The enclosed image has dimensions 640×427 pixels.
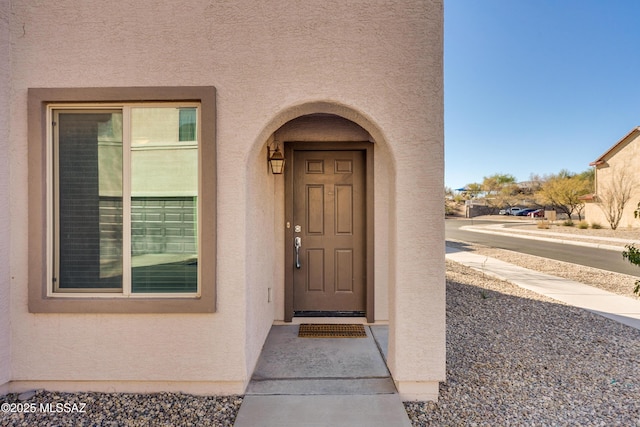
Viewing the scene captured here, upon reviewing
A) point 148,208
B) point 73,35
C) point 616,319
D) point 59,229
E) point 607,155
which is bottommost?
point 616,319

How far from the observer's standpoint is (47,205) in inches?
119

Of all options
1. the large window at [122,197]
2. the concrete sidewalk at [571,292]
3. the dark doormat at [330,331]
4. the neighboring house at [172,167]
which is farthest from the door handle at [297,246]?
the concrete sidewalk at [571,292]

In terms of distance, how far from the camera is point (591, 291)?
6828 millimetres

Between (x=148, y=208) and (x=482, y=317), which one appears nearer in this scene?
(x=148, y=208)

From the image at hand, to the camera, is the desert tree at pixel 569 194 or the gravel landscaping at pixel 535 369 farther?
the desert tree at pixel 569 194

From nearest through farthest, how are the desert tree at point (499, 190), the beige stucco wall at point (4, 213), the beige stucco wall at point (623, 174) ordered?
the beige stucco wall at point (4, 213) → the beige stucco wall at point (623, 174) → the desert tree at point (499, 190)

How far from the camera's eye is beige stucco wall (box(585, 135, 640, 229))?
2222 cm

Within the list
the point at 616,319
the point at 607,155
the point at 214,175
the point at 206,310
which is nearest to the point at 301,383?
the point at 206,310

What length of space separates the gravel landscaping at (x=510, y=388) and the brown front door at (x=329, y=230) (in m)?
1.61

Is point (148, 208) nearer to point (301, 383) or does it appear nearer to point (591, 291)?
point (301, 383)

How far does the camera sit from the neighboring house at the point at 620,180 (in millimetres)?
22281

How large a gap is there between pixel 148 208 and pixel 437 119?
2.82 metres

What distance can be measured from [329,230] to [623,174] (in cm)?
2821

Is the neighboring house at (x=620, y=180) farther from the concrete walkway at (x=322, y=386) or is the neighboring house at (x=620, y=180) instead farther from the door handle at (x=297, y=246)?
the concrete walkway at (x=322, y=386)
